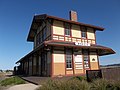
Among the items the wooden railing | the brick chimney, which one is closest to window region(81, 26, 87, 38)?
the wooden railing

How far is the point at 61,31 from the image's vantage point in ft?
54.1

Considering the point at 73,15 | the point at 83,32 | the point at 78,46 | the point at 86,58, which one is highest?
→ the point at 73,15

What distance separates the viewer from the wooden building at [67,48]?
1470 cm

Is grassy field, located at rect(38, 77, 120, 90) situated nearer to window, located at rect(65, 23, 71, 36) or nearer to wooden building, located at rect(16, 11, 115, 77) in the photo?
wooden building, located at rect(16, 11, 115, 77)

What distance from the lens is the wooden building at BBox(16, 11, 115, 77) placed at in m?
14.7

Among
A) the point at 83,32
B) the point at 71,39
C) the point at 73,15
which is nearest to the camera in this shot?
the point at 71,39

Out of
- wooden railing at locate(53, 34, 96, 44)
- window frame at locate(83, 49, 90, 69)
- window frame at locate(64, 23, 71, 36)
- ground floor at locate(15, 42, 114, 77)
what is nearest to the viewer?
ground floor at locate(15, 42, 114, 77)

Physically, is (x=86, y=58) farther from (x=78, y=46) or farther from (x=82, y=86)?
(x=82, y=86)

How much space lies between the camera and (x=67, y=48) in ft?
51.5

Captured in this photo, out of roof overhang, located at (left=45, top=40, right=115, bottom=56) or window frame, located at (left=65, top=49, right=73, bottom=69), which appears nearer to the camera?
roof overhang, located at (left=45, top=40, right=115, bottom=56)

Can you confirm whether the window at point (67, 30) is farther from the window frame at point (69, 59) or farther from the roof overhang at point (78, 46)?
the window frame at point (69, 59)

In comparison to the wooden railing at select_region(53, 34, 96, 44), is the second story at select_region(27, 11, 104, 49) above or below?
above

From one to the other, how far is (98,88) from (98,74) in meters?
3.51

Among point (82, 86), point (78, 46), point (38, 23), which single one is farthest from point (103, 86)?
point (38, 23)
